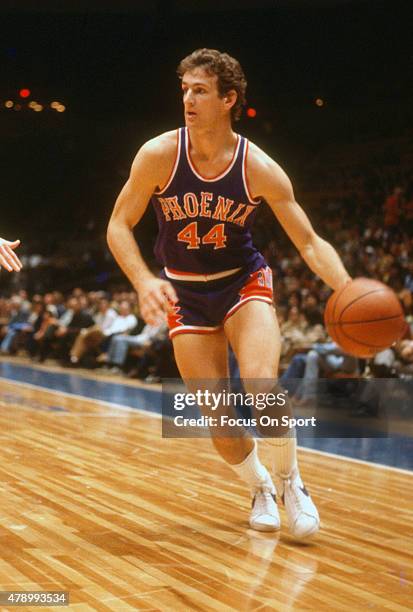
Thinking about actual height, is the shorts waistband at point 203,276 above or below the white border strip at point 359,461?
above

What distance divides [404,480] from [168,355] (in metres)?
5.57

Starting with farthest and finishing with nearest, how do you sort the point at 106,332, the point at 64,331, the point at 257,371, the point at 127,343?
the point at 64,331
the point at 106,332
the point at 127,343
the point at 257,371

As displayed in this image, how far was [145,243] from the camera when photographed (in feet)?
59.6

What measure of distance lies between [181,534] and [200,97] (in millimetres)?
1717

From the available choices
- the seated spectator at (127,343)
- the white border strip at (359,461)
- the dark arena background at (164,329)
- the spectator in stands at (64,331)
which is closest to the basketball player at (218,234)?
the dark arena background at (164,329)

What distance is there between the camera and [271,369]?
3.23m

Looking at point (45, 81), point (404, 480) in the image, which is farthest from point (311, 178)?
point (404, 480)

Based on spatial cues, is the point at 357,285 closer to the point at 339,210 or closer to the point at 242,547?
the point at 242,547

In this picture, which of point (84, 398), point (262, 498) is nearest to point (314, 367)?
point (84, 398)

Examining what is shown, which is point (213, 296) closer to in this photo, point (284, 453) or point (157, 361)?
point (284, 453)

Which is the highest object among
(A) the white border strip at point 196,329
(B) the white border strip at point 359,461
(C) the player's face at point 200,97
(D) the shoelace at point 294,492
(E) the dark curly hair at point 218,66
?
(E) the dark curly hair at point 218,66

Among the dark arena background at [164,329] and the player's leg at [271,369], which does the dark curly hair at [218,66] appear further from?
the dark arena background at [164,329]

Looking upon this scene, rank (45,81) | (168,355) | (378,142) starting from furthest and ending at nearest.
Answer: (378,142)
(45,81)
(168,355)

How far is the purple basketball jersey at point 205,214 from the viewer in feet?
10.8
